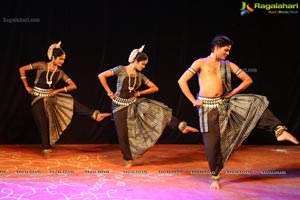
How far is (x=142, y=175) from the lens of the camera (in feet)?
14.5

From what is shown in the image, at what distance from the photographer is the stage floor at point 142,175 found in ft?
12.0

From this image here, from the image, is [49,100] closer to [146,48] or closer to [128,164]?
[128,164]

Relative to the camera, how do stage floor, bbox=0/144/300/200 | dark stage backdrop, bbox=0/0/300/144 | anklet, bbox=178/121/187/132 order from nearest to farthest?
stage floor, bbox=0/144/300/200 → anklet, bbox=178/121/187/132 → dark stage backdrop, bbox=0/0/300/144

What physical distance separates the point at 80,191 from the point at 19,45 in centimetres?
373

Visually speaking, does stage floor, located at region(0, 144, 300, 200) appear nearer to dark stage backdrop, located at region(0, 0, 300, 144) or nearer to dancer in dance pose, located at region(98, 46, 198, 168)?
dancer in dance pose, located at region(98, 46, 198, 168)

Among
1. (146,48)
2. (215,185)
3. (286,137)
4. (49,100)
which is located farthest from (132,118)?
(146,48)

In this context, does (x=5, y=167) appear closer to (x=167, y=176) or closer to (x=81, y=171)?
(x=81, y=171)

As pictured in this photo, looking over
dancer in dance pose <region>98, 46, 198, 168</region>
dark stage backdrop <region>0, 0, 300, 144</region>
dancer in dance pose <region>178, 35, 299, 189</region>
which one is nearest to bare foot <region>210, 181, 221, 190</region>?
dancer in dance pose <region>178, 35, 299, 189</region>

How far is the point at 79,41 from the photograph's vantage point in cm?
669

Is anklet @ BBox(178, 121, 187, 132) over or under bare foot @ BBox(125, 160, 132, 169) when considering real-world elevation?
over

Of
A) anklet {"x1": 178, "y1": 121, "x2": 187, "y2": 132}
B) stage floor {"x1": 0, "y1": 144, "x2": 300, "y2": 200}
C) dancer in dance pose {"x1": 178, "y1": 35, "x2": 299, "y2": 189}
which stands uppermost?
dancer in dance pose {"x1": 178, "y1": 35, "x2": 299, "y2": 189}

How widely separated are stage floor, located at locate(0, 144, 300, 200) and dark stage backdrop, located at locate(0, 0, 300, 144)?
23.6 inches

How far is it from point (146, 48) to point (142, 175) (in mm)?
2941

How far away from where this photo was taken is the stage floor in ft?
12.0
